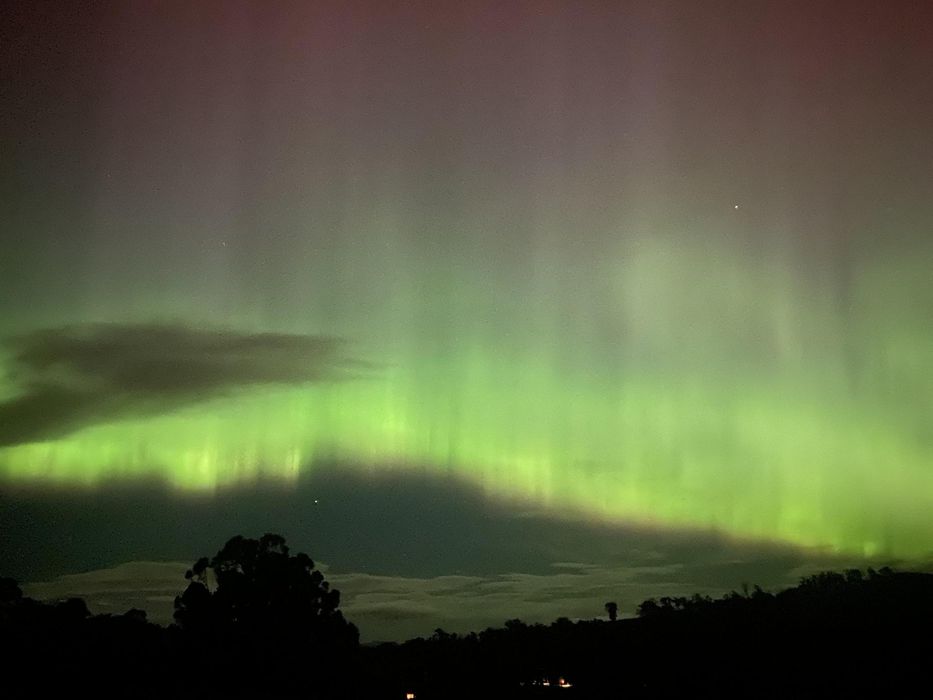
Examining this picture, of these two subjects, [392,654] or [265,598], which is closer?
[265,598]

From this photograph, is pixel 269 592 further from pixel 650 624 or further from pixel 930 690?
pixel 930 690

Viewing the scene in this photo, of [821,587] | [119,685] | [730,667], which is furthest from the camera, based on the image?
[821,587]

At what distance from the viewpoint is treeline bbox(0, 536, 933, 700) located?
4062 centimetres

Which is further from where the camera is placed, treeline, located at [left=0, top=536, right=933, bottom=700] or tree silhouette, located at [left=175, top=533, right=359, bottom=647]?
tree silhouette, located at [left=175, top=533, right=359, bottom=647]

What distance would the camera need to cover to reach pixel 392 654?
71.4 meters

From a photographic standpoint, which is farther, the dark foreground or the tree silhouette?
A: the tree silhouette

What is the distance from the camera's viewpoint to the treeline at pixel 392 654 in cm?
4062

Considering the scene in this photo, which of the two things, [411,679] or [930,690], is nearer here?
[930,690]

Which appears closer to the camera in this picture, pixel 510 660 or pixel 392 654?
pixel 510 660

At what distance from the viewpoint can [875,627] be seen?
2144 inches

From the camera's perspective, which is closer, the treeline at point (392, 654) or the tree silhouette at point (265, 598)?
the treeline at point (392, 654)

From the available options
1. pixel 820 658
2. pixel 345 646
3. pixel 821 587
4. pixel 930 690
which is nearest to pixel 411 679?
pixel 345 646

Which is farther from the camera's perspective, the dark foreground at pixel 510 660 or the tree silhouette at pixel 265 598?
the tree silhouette at pixel 265 598

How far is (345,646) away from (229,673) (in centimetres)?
1036
